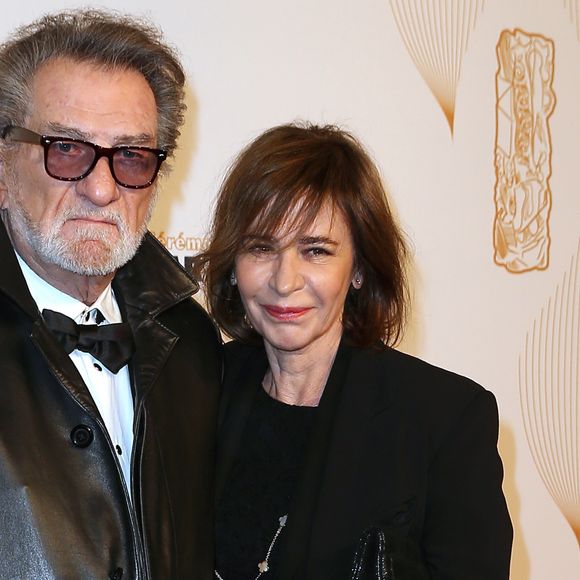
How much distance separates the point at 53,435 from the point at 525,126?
6.04 feet

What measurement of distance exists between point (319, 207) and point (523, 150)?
126 centimetres

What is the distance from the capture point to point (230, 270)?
2.09m

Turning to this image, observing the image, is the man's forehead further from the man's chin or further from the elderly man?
the man's chin

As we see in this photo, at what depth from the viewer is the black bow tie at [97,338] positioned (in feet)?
5.76

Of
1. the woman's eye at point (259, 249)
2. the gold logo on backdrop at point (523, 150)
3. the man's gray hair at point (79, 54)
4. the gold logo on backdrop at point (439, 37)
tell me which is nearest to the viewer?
the man's gray hair at point (79, 54)

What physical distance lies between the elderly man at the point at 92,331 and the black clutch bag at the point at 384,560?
0.32 metres

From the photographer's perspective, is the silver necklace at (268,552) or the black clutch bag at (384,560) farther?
the silver necklace at (268,552)

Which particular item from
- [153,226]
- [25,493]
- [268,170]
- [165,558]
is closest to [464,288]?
[153,226]

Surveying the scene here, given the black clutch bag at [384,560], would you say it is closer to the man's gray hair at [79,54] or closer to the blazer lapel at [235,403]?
the blazer lapel at [235,403]

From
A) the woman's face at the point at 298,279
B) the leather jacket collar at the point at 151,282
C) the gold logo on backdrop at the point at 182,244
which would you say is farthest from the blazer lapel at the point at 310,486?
the gold logo on backdrop at the point at 182,244

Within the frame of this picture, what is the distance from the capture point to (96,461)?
1.70 m

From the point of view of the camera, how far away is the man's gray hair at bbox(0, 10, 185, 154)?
1857 mm

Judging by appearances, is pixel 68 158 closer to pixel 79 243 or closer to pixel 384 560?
pixel 79 243

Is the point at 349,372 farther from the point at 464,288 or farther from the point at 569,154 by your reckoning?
the point at 569,154
